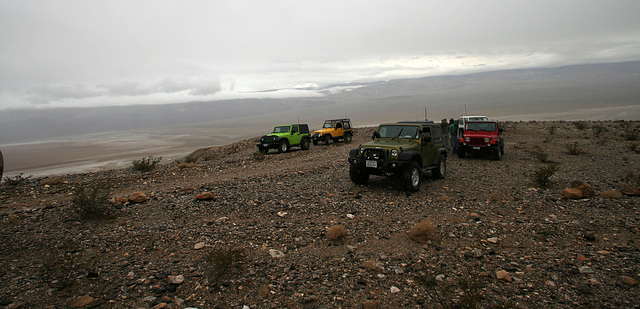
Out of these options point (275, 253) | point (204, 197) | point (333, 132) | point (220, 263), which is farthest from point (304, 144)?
point (220, 263)

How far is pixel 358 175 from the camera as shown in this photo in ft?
30.6

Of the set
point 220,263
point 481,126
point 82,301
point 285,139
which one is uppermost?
point 481,126

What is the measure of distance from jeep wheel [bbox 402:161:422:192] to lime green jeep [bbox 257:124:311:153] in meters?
12.9

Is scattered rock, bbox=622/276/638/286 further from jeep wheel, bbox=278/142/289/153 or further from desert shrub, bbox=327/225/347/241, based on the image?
jeep wheel, bbox=278/142/289/153

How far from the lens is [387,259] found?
16.2 feet

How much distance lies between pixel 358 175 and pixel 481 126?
8.96 metres

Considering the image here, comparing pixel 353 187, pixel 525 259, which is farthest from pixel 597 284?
pixel 353 187

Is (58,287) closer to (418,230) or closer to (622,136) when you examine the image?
(418,230)

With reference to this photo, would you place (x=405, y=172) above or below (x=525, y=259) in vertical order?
above

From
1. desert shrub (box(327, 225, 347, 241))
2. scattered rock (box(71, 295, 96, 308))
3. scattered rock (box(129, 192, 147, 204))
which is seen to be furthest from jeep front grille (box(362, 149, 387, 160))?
scattered rock (box(71, 295, 96, 308))

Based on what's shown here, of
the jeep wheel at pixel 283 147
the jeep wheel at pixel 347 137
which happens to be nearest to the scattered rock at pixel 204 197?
the jeep wheel at pixel 283 147

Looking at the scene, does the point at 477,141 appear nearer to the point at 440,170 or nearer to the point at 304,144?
the point at 440,170

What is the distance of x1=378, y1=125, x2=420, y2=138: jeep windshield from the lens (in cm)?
970

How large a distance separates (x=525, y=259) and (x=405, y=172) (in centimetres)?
381
